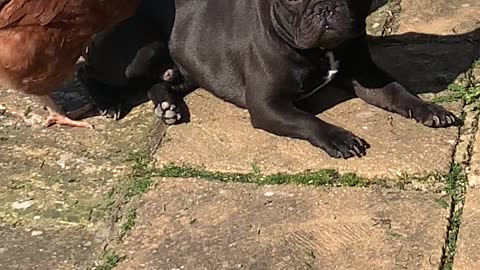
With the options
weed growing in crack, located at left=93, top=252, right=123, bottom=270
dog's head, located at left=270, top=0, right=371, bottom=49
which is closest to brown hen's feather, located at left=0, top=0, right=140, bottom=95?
dog's head, located at left=270, top=0, right=371, bottom=49

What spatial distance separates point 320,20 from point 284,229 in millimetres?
884

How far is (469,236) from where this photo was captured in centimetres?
337

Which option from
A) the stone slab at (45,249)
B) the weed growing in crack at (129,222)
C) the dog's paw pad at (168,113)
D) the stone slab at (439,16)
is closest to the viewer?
the stone slab at (45,249)

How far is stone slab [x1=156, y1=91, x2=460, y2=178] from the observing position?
3834mm

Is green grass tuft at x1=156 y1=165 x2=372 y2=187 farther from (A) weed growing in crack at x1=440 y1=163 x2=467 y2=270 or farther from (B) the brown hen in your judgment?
(B) the brown hen

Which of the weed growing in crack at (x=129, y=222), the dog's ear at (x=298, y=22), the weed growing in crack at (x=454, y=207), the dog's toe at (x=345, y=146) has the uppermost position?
A: the dog's ear at (x=298, y=22)

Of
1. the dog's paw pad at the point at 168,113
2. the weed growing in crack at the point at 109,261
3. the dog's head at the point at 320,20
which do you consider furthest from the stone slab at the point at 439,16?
the weed growing in crack at the point at 109,261

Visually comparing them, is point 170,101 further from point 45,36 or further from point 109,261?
point 109,261

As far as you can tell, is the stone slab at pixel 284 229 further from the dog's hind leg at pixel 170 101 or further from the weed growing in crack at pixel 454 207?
the dog's hind leg at pixel 170 101

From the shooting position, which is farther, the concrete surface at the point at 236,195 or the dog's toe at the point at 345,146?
the dog's toe at the point at 345,146

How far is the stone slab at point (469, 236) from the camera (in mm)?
3248

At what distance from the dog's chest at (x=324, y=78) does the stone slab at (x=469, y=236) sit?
2.88ft

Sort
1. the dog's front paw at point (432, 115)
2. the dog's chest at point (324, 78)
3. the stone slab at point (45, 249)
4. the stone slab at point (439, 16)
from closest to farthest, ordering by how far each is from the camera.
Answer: the stone slab at point (45, 249) → the dog's front paw at point (432, 115) → the dog's chest at point (324, 78) → the stone slab at point (439, 16)

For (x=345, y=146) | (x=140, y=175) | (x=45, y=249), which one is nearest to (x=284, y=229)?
(x=345, y=146)
